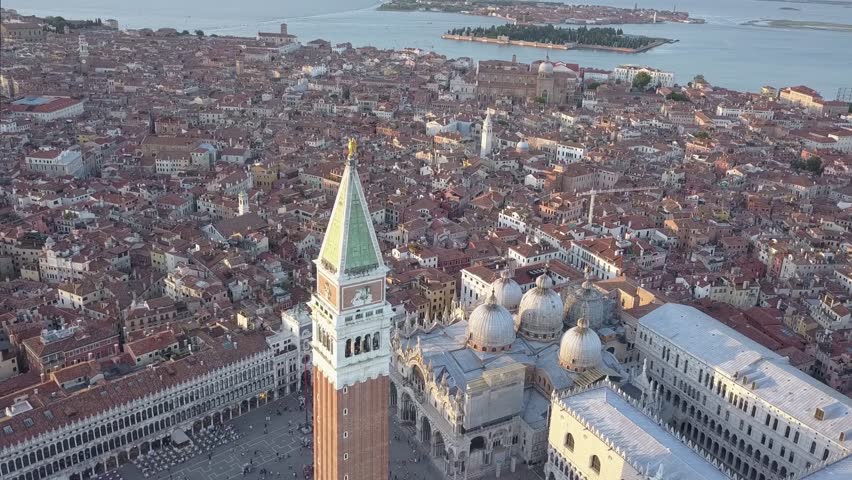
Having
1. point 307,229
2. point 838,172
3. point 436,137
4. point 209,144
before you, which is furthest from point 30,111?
point 838,172

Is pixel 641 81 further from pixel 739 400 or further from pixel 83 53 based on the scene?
pixel 739 400

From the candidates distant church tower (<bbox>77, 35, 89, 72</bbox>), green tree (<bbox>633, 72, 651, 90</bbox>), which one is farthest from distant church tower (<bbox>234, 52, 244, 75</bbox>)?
green tree (<bbox>633, 72, 651, 90</bbox>)

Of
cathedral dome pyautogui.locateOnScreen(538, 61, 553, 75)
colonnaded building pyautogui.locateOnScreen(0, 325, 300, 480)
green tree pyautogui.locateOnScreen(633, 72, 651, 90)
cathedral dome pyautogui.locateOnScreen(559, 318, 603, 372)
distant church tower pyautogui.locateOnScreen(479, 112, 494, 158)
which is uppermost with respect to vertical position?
cathedral dome pyautogui.locateOnScreen(538, 61, 553, 75)

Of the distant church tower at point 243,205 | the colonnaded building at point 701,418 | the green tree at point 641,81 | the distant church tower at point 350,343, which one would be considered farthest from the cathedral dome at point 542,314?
the green tree at point 641,81

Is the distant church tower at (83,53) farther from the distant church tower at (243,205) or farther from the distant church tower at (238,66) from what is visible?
the distant church tower at (243,205)

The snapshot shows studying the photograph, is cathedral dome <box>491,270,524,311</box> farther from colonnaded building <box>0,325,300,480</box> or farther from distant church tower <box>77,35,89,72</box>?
distant church tower <box>77,35,89,72</box>
